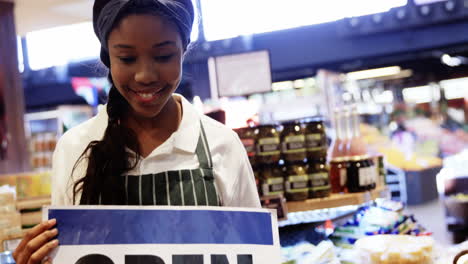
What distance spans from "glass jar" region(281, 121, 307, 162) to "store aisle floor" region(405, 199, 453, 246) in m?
3.81

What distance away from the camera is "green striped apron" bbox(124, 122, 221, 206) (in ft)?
4.07

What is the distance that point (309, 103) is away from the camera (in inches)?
392

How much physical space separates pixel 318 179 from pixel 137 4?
1.48 m

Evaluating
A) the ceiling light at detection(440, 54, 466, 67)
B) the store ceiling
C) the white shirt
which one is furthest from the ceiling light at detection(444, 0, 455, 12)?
the white shirt

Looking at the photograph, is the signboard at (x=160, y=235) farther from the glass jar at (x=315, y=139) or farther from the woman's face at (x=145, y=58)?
the glass jar at (x=315, y=139)

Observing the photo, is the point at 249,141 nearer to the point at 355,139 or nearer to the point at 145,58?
the point at 355,139

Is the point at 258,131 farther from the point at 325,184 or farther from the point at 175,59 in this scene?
the point at 175,59

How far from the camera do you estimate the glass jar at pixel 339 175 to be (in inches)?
101

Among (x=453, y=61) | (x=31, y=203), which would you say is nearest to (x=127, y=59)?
(x=31, y=203)

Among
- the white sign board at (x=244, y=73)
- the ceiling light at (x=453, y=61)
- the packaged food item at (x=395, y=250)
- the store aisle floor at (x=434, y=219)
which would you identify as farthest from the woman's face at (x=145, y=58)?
the ceiling light at (x=453, y=61)

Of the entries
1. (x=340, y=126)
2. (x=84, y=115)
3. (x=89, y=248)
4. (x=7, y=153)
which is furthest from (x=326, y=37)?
(x=89, y=248)

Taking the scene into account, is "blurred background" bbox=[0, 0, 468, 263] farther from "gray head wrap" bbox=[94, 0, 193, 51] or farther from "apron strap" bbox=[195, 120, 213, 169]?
"apron strap" bbox=[195, 120, 213, 169]

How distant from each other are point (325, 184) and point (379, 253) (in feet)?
2.65

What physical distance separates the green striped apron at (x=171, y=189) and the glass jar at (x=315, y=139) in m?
1.23
